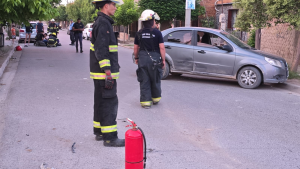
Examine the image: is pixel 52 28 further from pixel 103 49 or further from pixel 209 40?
pixel 103 49

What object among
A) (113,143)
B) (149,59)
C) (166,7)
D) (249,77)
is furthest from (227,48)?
(166,7)

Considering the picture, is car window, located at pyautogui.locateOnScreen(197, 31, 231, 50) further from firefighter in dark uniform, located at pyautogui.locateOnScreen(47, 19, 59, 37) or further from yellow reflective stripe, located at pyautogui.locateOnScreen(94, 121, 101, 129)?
firefighter in dark uniform, located at pyautogui.locateOnScreen(47, 19, 59, 37)

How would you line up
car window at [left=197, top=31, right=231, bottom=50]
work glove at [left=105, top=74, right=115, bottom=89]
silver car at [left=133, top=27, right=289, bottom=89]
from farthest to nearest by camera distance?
car window at [left=197, top=31, right=231, bottom=50] < silver car at [left=133, top=27, right=289, bottom=89] < work glove at [left=105, top=74, right=115, bottom=89]

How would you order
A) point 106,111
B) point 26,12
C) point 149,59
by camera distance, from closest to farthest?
point 106,111, point 149,59, point 26,12

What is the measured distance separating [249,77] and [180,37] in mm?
2287

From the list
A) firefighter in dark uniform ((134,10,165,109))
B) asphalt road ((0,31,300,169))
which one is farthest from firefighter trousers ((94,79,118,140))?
firefighter in dark uniform ((134,10,165,109))

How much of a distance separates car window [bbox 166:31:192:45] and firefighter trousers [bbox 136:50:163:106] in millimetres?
3141

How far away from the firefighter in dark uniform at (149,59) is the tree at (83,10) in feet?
133

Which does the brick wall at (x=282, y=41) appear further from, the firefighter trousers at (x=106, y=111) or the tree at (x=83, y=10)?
the tree at (x=83, y=10)

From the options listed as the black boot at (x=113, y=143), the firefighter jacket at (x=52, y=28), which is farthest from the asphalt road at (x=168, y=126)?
the firefighter jacket at (x=52, y=28)

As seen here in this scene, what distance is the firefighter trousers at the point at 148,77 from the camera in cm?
703

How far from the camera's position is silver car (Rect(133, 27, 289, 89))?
9242 millimetres

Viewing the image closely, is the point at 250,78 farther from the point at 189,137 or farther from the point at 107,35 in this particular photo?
the point at 107,35

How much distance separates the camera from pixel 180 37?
10.2 m
